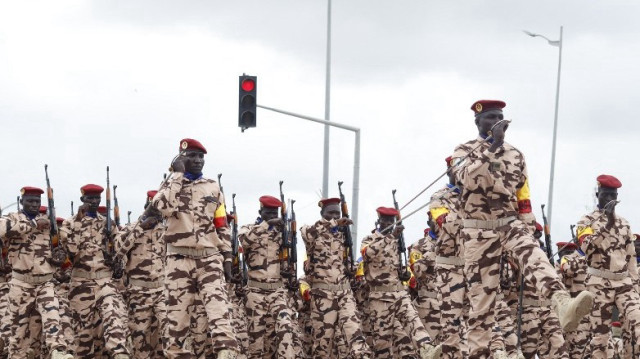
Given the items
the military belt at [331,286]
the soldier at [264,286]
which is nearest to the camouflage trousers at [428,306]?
the military belt at [331,286]

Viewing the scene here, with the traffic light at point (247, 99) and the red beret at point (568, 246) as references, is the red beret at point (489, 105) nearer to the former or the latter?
the red beret at point (568, 246)

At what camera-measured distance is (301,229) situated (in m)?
19.3

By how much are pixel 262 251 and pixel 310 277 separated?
3.61 feet

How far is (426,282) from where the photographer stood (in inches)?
814

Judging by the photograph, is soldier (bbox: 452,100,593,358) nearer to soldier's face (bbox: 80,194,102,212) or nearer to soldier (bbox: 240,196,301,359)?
soldier (bbox: 240,196,301,359)

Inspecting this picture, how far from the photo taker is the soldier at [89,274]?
58.8 ft

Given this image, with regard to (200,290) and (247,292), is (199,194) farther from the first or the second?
(247,292)

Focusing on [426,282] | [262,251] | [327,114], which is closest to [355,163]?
[327,114]

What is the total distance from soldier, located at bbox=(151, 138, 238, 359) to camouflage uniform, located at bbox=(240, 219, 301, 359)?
3695 mm

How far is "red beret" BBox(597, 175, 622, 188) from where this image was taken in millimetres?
16719

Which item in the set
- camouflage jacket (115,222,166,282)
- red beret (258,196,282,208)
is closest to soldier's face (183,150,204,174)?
camouflage jacket (115,222,166,282)

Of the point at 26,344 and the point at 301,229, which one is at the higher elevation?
the point at 301,229

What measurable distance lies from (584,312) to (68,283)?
9582 mm

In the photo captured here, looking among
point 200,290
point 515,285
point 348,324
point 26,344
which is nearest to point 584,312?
point 200,290
